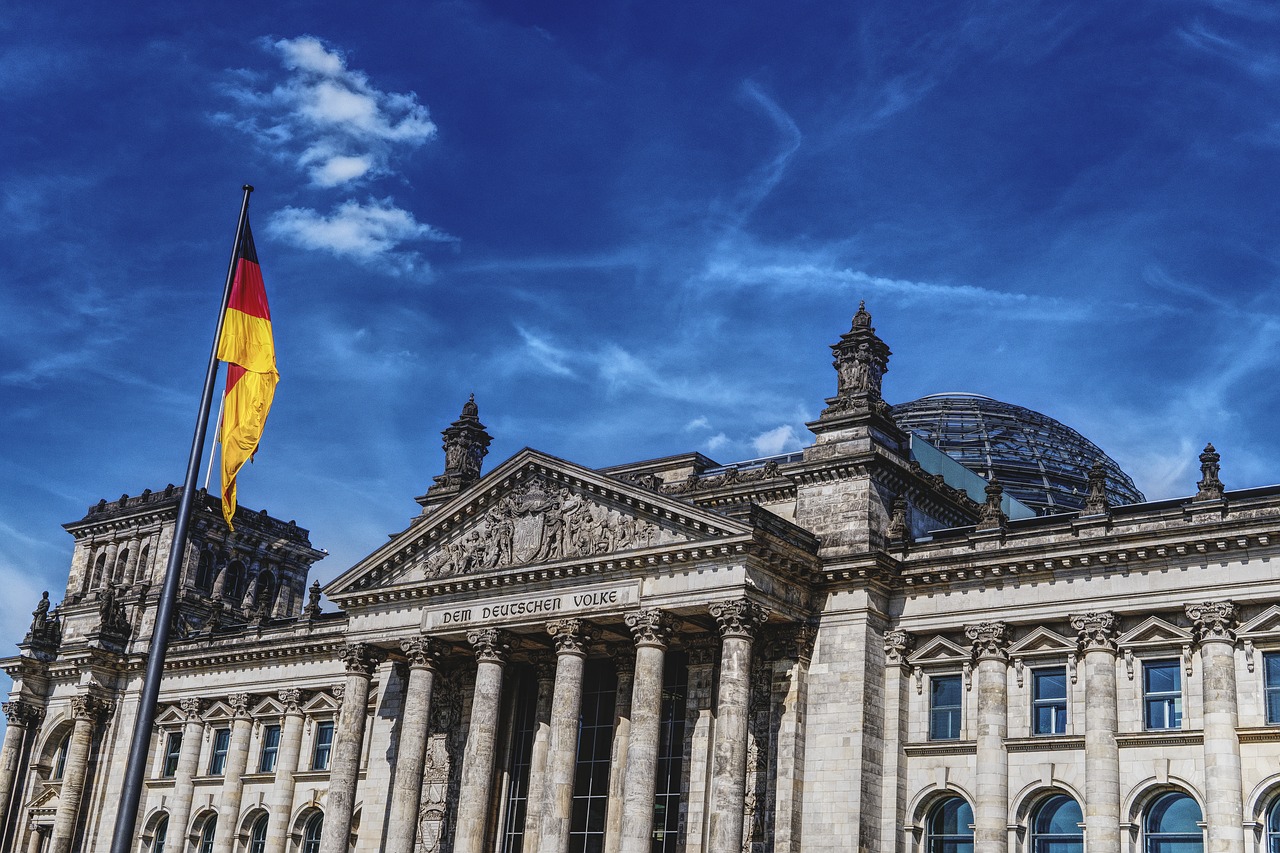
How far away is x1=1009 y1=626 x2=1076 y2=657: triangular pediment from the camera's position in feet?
135

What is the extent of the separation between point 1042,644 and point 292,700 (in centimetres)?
3201

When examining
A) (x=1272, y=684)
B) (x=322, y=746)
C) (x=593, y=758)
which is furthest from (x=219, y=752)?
(x=1272, y=684)

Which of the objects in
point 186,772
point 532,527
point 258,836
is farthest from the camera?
point 186,772

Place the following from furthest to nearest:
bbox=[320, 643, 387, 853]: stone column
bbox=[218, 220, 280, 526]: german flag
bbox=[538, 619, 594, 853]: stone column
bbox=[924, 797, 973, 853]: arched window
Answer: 1. bbox=[320, 643, 387, 853]: stone column
2. bbox=[538, 619, 594, 853]: stone column
3. bbox=[924, 797, 973, 853]: arched window
4. bbox=[218, 220, 280, 526]: german flag

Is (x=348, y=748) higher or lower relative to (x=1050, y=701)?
lower

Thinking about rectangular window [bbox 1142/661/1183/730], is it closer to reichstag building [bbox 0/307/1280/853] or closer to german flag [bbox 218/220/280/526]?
reichstag building [bbox 0/307/1280/853]

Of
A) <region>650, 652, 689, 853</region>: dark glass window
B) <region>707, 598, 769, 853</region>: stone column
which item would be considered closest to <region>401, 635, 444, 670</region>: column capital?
<region>650, 652, 689, 853</region>: dark glass window

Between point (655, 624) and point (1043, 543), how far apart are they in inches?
455

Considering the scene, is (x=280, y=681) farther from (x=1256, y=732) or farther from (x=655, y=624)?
(x=1256, y=732)

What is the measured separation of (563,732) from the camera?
145 ft

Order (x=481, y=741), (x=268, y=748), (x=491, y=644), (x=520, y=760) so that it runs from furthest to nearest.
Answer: (x=268, y=748), (x=520, y=760), (x=491, y=644), (x=481, y=741)

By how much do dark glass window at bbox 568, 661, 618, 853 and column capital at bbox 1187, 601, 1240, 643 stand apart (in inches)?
735

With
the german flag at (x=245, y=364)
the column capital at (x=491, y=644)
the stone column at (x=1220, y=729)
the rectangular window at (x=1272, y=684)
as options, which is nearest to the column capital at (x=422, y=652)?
the column capital at (x=491, y=644)

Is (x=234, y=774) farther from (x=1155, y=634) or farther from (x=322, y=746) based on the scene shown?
(x=1155, y=634)
